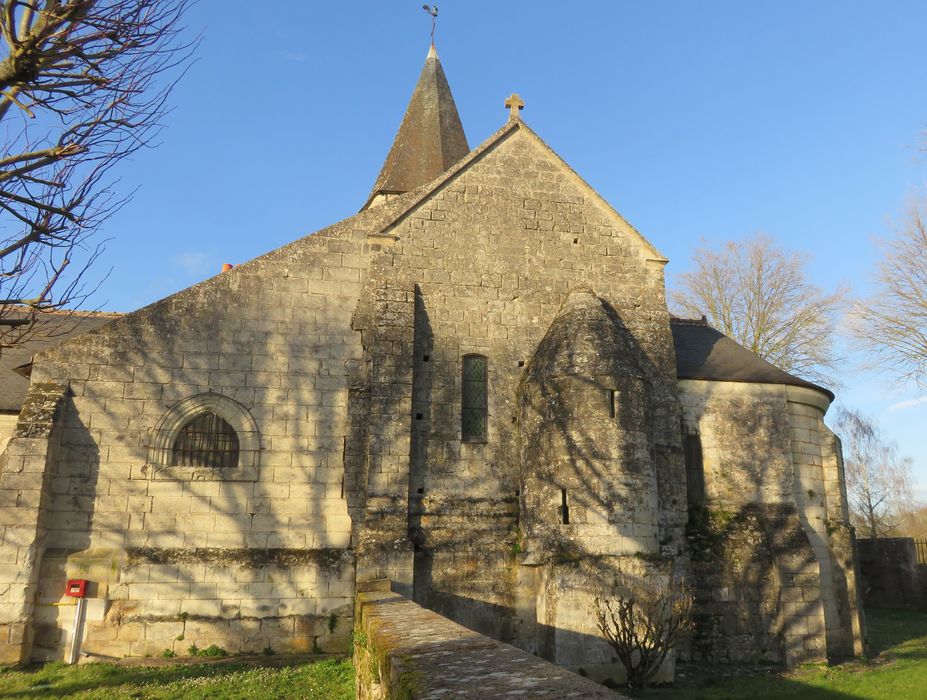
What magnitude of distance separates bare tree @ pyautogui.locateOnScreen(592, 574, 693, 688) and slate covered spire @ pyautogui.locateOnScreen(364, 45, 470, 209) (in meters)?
11.2

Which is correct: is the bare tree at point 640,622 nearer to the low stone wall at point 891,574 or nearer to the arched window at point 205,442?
the arched window at point 205,442

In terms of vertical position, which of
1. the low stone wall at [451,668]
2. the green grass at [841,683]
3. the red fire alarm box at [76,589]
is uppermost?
the low stone wall at [451,668]

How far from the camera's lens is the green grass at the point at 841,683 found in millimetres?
8859

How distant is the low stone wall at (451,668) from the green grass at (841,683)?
16.0ft

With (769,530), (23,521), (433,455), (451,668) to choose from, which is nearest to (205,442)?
(23,521)

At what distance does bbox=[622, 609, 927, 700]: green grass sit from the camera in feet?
29.1

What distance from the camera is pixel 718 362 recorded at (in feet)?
43.4

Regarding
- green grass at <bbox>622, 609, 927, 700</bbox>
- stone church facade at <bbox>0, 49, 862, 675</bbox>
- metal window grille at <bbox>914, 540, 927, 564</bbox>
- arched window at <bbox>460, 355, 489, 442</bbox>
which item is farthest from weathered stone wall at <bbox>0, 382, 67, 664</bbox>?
metal window grille at <bbox>914, 540, 927, 564</bbox>

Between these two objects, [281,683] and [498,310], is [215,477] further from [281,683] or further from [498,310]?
[498,310]

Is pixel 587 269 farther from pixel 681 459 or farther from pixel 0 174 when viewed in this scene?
pixel 0 174

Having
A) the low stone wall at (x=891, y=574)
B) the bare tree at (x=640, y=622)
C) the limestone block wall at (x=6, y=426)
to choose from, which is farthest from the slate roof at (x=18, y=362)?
the low stone wall at (x=891, y=574)

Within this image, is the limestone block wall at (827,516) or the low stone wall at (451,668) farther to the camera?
the limestone block wall at (827,516)

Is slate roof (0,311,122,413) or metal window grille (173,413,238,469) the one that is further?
slate roof (0,311,122,413)

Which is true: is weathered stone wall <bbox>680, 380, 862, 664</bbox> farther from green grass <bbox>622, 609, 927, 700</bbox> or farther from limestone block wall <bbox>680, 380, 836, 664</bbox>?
green grass <bbox>622, 609, 927, 700</bbox>
